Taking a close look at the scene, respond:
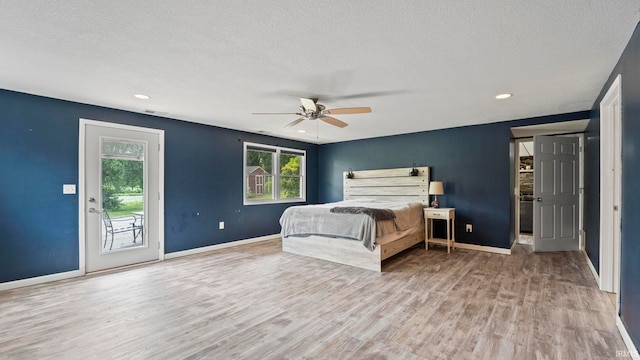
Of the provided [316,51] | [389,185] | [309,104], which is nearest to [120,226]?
[309,104]

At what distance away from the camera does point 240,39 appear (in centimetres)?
218

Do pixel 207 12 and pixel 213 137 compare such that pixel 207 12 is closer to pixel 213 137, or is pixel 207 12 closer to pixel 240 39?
pixel 240 39

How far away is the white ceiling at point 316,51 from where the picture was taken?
5.97ft

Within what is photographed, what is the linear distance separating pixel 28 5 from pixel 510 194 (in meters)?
6.17

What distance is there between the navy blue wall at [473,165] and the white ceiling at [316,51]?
1189mm

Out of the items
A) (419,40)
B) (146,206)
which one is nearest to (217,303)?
(146,206)

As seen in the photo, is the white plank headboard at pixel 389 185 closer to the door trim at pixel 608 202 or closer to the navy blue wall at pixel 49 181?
the door trim at pixel 608 202

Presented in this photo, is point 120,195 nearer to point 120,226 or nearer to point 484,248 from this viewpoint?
point 120,226

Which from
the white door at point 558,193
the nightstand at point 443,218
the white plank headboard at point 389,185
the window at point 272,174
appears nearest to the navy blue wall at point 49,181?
the window at point 272,174

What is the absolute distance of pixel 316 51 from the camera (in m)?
2.37

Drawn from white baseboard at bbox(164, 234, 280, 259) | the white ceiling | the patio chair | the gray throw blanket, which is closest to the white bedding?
the gray throw blanket

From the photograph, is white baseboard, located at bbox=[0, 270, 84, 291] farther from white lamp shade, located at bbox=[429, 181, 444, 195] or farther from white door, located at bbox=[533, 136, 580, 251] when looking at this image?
white door, located at bbox=[533, 136, 580, 251]

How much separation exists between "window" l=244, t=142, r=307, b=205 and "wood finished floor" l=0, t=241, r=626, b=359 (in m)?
2.31

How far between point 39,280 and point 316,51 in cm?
420
